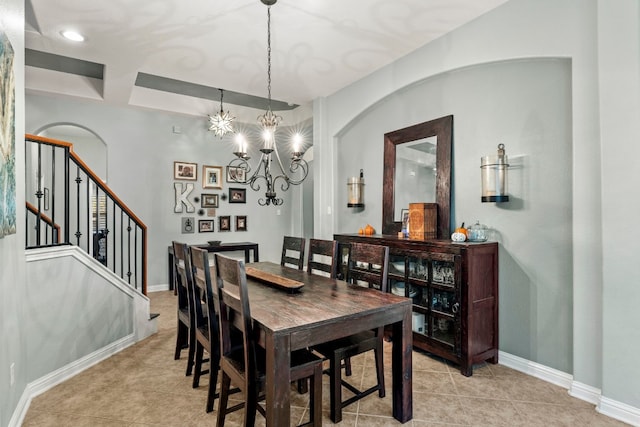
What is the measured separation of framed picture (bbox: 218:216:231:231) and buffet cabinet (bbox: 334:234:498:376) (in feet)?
12.9

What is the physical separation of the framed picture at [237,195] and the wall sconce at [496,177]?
14.9 feet

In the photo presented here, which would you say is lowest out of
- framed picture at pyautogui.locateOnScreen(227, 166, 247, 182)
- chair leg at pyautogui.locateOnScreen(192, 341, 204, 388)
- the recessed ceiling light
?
chair leg at pyautogui.locateOnScreen(192, 341, 204, 388)

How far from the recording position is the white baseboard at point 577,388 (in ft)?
6.76

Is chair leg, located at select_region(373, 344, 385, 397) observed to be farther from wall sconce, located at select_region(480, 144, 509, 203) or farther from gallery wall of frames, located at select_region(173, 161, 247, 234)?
gallery wall of frames, located at select_region(173, 161, 247, 234)

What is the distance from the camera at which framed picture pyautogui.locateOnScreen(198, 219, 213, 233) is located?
6.00 m

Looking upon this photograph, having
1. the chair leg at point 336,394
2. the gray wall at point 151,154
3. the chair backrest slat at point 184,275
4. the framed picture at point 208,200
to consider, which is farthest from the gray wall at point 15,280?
the framed picture at point 208,200

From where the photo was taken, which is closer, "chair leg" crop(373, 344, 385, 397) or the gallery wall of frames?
"chair leg" crop(373, 344, 385, 397)

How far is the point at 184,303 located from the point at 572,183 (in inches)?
123

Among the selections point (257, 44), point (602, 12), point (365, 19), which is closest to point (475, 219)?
point (602, 12)

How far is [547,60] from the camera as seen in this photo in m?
2.63

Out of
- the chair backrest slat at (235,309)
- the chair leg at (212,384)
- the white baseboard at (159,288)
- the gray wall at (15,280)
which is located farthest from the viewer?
the white baseboard at (159,288)

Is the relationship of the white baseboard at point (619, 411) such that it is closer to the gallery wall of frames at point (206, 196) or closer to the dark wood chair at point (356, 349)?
the dark wood chair at point (356, 349)

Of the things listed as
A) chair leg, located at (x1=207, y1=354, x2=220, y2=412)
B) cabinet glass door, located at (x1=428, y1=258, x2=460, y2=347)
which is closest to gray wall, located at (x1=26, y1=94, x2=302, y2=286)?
chair leg, located at (x1=207, y1=354, x2=220, y2=412)

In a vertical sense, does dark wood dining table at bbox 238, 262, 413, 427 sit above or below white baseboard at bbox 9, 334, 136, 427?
above
